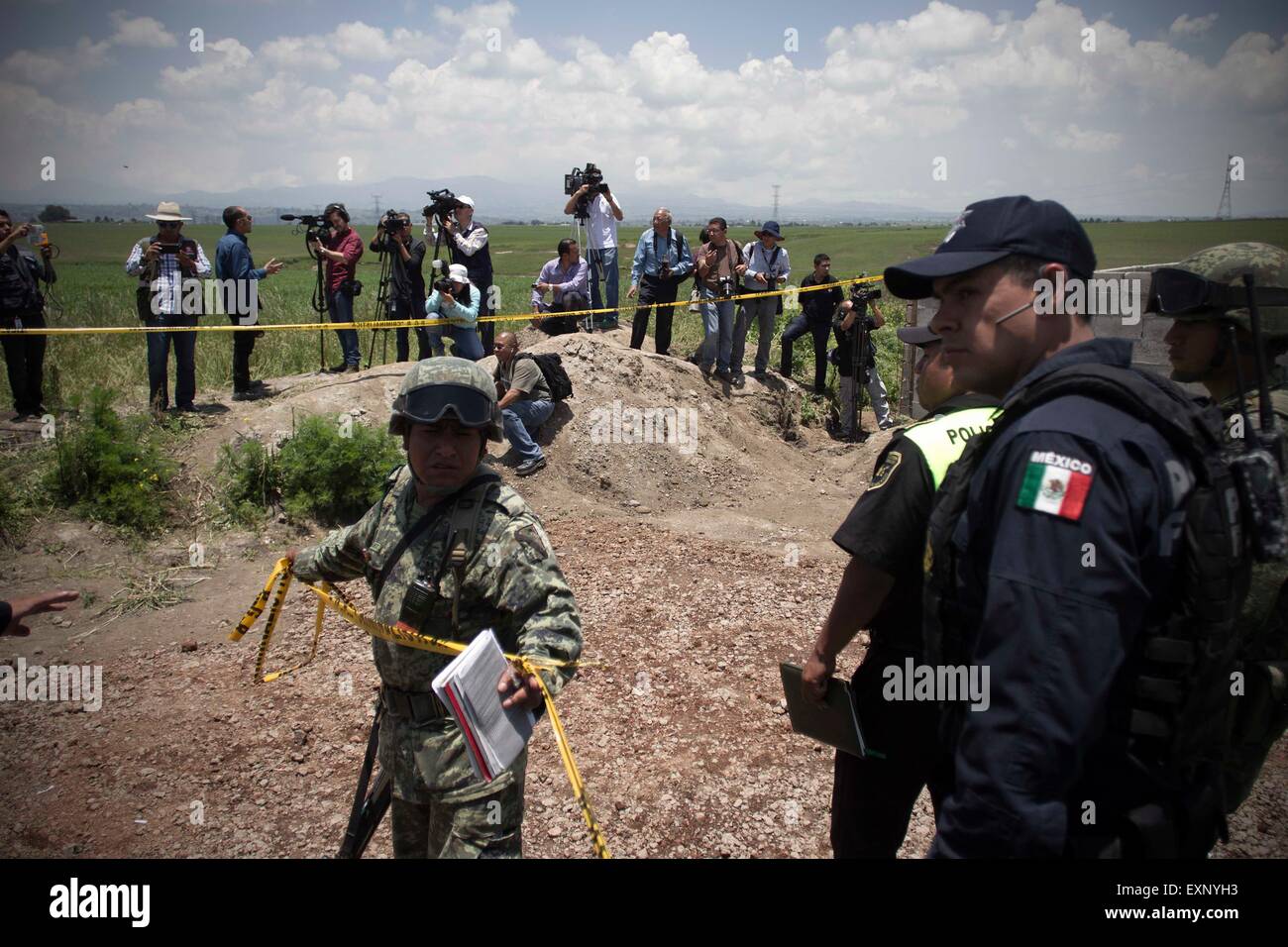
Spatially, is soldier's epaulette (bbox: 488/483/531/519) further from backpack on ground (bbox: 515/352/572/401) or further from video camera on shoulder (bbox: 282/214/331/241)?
video camera on shoulder (bbox: 282/214/331/241)

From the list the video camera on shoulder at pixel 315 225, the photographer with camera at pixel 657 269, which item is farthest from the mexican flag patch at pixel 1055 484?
the photographer with camera at pixel 657 269

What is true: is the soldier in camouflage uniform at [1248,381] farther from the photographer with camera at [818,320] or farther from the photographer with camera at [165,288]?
the photographer with camera at [818,320]

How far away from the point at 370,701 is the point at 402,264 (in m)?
6.88

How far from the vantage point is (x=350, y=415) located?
8.97 meters

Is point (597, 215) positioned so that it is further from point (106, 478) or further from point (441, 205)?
point (106, 478)

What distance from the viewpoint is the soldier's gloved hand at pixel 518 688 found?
2275 mm

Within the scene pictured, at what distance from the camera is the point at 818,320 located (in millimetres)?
12258

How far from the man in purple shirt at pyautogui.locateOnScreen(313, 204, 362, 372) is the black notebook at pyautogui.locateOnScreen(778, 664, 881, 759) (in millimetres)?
8932

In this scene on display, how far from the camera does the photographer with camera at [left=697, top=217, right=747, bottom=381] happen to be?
11.3 metres

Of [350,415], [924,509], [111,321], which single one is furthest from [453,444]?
[111,321]

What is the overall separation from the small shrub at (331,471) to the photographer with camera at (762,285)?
5.73 meters

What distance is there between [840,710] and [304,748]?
124 inches

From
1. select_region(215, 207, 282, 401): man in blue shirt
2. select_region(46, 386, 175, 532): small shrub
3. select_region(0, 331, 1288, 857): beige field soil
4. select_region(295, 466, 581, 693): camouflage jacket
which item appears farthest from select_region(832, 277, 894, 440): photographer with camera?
select_region(295, 466, 581, 693): camouflage jacket

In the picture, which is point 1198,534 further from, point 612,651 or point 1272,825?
point 612,651
